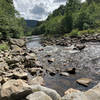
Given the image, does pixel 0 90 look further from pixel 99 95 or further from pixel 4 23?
pixel 4 23

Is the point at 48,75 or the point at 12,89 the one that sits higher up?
the point at 12,89

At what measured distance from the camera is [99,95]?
155 inches

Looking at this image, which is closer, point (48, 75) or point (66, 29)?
point (48, 75)

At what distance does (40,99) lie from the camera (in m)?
3.70

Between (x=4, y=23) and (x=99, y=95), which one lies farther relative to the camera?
(x=4, y=23)

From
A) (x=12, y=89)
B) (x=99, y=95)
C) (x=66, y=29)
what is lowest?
(x=99, y=95)

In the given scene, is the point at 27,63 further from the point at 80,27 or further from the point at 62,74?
the point at 80,27

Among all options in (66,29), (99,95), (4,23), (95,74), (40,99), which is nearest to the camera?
(40,99)

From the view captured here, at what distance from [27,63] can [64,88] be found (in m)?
5.53

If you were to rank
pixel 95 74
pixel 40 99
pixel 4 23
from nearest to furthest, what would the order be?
pixel 40 99, pixel 95 74, pixel 4 23

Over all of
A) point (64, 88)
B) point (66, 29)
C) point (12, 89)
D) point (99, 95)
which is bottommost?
point (64, 88)

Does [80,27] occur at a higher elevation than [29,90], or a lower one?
higher

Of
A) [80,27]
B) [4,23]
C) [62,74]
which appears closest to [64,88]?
[62,74]

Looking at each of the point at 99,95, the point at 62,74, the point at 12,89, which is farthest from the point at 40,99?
the point at 62,74
